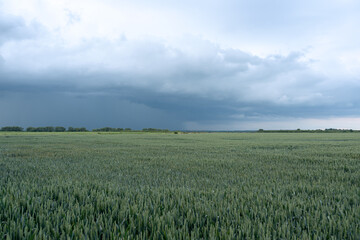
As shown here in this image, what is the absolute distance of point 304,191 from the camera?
3938 millimetres

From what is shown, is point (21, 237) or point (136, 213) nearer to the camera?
point (21, 237)

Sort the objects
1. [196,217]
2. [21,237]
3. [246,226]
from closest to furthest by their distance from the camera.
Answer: [21,237] < [246,226] < [196,217]

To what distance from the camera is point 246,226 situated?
2287 mm

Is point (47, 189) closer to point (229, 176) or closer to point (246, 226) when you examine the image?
point (246, 226)

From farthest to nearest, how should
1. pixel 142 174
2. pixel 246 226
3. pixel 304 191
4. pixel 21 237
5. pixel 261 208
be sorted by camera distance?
pixel 142 174 < pixel 304 191 < pixel 261 208 < pixel 246 226 < pixel 21 237

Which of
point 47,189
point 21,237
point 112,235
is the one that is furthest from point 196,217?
point 47,189

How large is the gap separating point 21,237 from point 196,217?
1.77 meters

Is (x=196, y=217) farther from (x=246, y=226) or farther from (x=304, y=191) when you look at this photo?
(x=304, y=191)

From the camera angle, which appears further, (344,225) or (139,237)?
(344,225)

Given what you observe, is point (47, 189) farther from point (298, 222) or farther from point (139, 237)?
point (298, 222)

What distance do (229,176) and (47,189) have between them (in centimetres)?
388

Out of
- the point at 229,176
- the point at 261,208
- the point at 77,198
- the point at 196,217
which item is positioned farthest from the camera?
the point at 229,176

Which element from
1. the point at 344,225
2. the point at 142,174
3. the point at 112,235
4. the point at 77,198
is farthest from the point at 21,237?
the point at 142,174

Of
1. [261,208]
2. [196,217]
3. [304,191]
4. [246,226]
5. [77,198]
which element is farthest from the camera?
[304,191]
